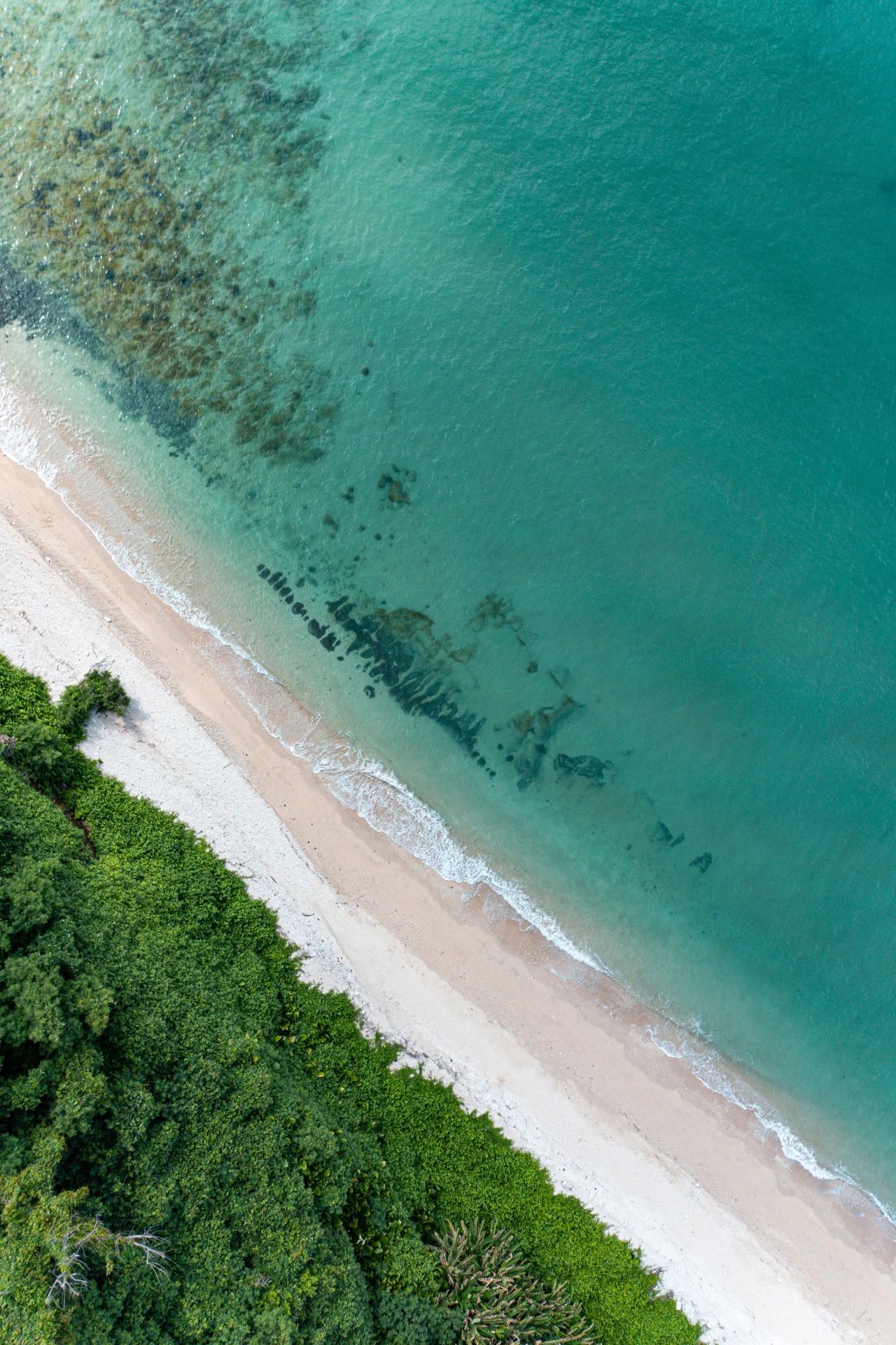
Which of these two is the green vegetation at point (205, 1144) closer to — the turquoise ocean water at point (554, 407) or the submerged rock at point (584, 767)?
the turquoise ocean water at point (554, 407)

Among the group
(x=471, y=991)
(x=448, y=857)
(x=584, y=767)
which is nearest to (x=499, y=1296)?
(x=471, y=991)

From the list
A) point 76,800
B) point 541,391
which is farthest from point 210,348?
point 76,800

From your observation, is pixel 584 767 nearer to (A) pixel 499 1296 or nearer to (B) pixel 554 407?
(B) pixel 554 407

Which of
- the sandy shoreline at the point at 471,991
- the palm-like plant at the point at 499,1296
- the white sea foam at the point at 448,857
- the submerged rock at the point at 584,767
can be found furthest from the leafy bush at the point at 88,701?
the palm-like plant at the point at 499,1296

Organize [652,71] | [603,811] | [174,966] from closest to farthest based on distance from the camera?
[174,966]
[603,811]
[652,71]

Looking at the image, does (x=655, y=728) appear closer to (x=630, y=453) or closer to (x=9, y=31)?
(x=630, y=453)
